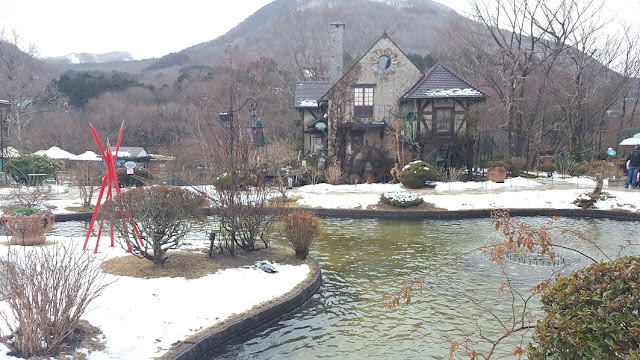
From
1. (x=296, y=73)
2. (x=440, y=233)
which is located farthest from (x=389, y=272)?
(x=296, y=73)

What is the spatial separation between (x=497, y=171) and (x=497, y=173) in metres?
0.11

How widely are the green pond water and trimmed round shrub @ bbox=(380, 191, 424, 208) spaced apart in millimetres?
3566

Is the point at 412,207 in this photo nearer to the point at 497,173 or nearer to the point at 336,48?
the point at 497,173

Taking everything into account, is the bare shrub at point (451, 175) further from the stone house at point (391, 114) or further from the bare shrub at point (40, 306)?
the bare shrub at point (40, 306)

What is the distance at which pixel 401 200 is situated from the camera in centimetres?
1717

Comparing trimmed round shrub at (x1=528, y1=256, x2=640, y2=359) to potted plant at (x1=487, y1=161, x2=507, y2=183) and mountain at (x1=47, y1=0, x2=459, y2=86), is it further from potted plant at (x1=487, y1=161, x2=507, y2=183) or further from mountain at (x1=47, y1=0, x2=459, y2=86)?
mountain at (x1=47, y1=0, x2=459, y2=86)

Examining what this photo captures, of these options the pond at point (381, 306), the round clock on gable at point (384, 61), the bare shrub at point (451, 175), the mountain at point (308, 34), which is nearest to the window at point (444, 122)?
the bare shrub at point (451, 175)

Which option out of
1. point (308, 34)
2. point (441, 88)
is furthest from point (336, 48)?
point (308, 34)

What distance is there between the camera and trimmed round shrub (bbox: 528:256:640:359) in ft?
8.50

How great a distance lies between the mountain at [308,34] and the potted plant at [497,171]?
14176mm

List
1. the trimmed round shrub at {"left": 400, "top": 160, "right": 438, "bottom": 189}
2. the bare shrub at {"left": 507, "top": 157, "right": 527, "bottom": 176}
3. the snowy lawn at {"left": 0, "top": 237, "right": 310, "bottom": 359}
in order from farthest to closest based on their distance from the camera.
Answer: the bare shrub at {"left": 507, "top": 157, "right": 527, "bottom": 176} < the trimmed round shrub at {"left": 400, "top": 160, "right": 438, "bottom": 189} < the snowy lawn at {"left": 0, "top": 237, "right": 310, "bottom": 359}

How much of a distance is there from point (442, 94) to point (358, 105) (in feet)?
16.2

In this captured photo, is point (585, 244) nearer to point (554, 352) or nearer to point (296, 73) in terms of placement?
point (554, 352)

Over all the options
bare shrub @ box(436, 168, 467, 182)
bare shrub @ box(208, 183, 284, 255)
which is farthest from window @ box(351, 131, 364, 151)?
bare shrub @ box(208, 183, 284, 255)
